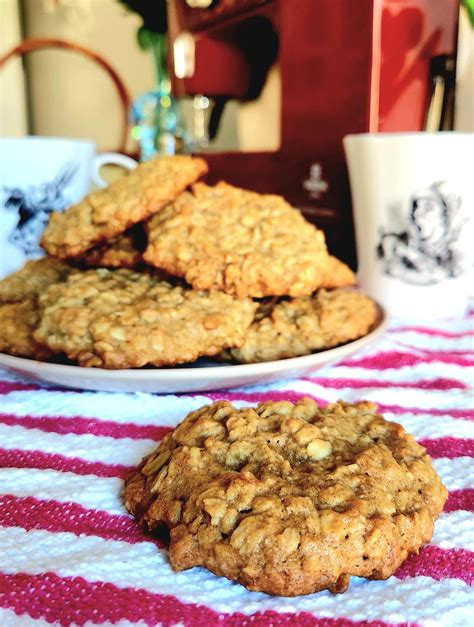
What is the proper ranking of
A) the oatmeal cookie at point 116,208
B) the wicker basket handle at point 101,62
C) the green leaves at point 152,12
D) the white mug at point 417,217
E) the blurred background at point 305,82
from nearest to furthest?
the oatmeal cookie at point 116,208 < the white mug at point 417,217 < the blurred background at point 305,82 < the green leaves at point 152,12 < the wicker basket handle at point 101,62

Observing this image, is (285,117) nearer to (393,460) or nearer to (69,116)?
(393,460)

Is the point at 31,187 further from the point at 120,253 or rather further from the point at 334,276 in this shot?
the point at 334,276

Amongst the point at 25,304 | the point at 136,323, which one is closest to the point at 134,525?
the point at 136,323

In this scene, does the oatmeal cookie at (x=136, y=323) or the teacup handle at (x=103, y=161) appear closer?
the oatmeal cookie at (x=136, y=323)

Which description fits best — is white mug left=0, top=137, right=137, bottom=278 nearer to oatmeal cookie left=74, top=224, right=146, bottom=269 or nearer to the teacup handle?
the teacup handle

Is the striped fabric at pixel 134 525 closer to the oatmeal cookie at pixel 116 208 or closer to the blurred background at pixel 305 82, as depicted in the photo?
the oatmeal cookie at pixel 116 208

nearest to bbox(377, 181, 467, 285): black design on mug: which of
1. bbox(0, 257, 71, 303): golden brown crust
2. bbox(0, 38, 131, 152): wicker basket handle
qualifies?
bbox(0, 257, 71, 303): golden brown crust

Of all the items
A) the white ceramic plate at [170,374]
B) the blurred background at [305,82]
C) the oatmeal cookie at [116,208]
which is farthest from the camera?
the blurred background at [305,82]

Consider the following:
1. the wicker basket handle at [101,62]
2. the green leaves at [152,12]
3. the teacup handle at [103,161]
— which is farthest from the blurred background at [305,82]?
the wicker basket handle at [101,62]
